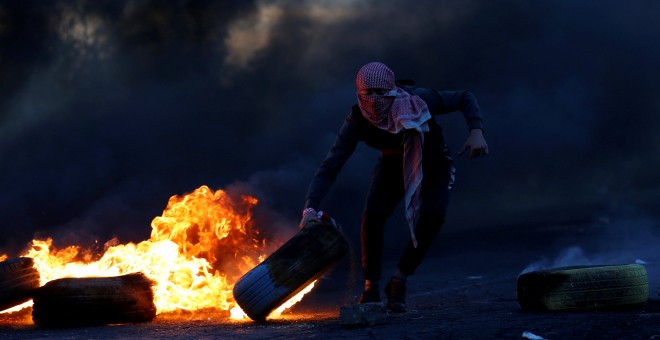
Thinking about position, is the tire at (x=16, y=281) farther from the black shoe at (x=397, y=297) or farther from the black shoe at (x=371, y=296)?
the black shoe at (x=397, y=297)

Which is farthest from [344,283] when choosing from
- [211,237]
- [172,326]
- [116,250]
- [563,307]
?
[563,307]

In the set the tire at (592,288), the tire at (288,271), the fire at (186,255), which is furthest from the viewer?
the fire at (186,255)

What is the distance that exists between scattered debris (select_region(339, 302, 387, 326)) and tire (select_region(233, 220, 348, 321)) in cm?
64

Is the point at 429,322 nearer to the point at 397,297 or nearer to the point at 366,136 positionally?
the point at 397,297

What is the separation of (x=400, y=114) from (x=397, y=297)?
156cm

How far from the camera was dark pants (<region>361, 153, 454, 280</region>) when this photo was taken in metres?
6.30

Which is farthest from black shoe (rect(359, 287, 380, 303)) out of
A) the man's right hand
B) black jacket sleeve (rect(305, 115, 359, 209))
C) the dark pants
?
black jacket sleeve (rect(305, 115, 359, 209))

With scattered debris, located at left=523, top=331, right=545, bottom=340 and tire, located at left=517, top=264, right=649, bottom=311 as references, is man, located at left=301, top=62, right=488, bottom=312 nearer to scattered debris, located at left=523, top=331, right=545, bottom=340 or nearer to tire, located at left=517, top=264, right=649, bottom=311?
tire, located at left=517, top=264, right=649, bottom=311

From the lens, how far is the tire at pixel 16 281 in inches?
266

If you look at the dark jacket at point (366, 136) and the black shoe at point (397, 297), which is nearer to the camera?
the black shoe at point (397, 297)

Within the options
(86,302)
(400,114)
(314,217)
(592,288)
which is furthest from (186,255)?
(592,288)

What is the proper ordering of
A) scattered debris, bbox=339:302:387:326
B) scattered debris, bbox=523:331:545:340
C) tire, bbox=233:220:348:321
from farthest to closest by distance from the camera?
→ 1. tire, bbox=233:220:348:321
2. scattered debris, bbox=339:302:387:326
3. scattered debris, bbox=523:331:545:340

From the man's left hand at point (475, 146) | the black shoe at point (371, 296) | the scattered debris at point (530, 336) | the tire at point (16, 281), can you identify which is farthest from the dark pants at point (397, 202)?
the tire at point (16, 281)

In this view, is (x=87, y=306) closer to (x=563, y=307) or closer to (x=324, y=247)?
(x=324, y=247)
